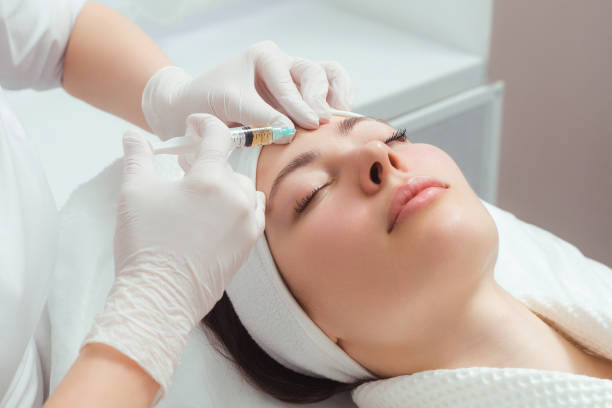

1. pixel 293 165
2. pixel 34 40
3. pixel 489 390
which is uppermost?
pixel 34 40

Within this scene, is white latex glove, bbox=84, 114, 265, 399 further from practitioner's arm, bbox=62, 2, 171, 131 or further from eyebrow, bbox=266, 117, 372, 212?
practitioner's arm, bbox=62, 2, 171, 131

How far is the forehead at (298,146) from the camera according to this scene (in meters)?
1.13

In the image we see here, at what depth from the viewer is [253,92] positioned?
124cm

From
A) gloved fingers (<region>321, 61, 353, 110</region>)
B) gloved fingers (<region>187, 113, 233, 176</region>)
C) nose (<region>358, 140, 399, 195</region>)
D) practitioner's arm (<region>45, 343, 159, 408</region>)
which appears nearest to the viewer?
practitioner's arm (<region>45, 343, 159, 408</region>)

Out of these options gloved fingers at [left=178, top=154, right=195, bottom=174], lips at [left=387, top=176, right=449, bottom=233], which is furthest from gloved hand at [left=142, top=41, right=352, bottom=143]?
lips at [left=387, top=176, right=449, bottom=233]

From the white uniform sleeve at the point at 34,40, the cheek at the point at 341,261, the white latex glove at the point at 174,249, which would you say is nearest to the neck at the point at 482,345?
the cheek at the point at 341,261

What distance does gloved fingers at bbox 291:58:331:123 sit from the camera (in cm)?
122

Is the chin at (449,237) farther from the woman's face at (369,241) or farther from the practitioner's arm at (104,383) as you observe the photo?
the practitioner's arm at (104,383)

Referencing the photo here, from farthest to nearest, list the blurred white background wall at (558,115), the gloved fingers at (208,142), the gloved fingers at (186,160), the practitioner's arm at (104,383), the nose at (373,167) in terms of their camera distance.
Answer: the blurred white background wall at (558,115) → the gloved fingers at (186,160) → the nose at (373,167) → the gloved fingers at (208,142) → the practitioner's arm at (104,383)

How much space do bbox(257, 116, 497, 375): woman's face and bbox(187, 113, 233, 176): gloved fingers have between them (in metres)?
0.15

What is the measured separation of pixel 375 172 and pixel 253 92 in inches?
11.8

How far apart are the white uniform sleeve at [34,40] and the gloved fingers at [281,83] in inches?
16.0

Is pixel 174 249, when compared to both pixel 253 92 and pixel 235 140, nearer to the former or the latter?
pixel 235 140

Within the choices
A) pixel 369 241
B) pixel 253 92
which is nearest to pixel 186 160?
pixel 253 92
